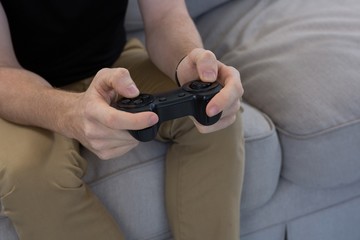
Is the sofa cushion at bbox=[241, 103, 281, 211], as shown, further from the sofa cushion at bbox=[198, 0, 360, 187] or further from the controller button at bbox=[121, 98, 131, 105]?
the controller button at bbox=[121, 98, 131, 105]

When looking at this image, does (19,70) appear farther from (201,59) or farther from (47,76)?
(201,59)

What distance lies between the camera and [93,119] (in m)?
0.61

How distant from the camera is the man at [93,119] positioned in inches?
25.6

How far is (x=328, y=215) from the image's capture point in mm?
1003

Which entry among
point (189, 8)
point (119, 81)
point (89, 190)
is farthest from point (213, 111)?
point (189, 8)

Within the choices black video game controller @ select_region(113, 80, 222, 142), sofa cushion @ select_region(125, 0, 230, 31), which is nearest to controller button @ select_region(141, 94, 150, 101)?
black video game controller @ select_region(113, 80, 222, 142)

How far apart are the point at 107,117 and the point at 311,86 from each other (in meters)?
0.47

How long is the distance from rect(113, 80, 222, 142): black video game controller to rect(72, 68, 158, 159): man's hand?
13 mm

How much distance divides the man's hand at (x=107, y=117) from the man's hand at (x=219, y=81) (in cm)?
9

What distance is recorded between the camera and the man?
2.13 ft

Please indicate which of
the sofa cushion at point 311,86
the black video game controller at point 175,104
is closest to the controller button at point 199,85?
the black video game controller at point 175,104

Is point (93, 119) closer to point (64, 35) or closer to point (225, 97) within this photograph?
point (225, 97)

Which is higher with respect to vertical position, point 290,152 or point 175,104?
point 175,104

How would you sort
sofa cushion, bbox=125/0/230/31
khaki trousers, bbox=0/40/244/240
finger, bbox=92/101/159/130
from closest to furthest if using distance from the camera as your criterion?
finger, bbox=92/101/159/130, khaki trousers, bbox=0/40/244/240, sofa cushion, bbox=125/0/230/31
